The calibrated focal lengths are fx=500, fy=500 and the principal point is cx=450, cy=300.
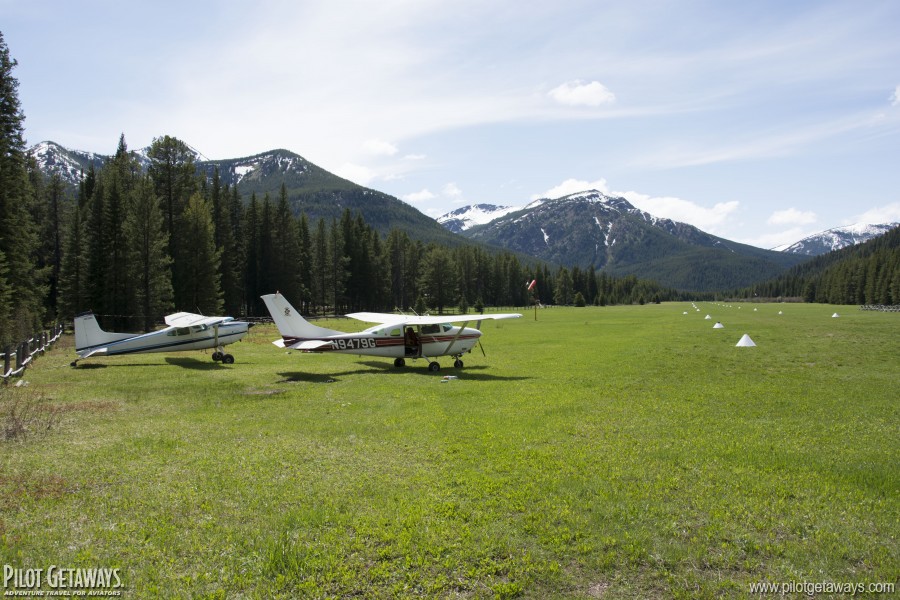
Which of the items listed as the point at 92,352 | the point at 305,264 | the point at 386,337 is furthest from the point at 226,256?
the point at 386,337

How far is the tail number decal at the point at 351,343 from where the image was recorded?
2122 centimetres

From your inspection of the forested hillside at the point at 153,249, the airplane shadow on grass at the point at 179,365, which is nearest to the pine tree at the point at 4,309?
the forested hillside at the point at 153,249

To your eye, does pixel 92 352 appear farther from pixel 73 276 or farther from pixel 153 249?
pixel 73 276

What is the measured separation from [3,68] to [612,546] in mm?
42131

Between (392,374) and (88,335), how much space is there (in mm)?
14431

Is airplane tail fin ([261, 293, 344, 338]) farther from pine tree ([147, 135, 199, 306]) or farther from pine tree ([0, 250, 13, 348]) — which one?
pine tree ([147, 135, 199, 306])

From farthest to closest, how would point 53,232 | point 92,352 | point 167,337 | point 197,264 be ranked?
1. point 53,232
2. point 197,264
3. point 167,337
4. point 92,352

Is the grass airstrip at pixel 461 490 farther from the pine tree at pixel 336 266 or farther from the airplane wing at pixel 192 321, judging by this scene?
the pine tree at pixel 336 266

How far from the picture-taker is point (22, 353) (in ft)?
66.1

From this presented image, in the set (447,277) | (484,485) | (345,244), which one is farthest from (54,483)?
(447,277)

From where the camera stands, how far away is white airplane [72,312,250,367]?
74.9 ft

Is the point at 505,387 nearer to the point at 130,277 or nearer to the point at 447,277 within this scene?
the point at 130,277

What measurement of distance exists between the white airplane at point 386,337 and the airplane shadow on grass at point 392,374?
0.55m

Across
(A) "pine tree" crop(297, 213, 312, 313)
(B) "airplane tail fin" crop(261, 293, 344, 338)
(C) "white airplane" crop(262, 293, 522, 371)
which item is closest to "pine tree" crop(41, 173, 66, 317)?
(A) "pine tree" crop(297, 213, 312, 313)
